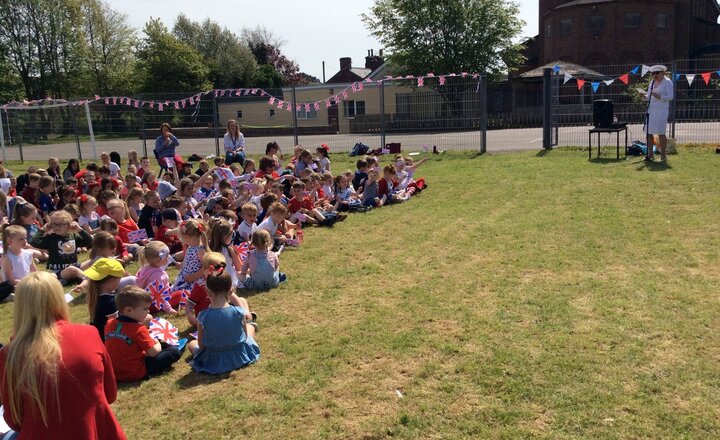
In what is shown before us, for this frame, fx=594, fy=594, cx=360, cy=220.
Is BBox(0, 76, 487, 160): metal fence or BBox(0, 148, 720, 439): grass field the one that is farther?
BBox(0, 76, 487, 160): metal fence

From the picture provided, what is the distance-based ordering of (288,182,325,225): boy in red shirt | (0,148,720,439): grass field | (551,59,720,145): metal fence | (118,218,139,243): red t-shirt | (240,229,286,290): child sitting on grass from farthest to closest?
(551,59,720,145): metal fence, (288,182,325,225): boy in red shirt, (118,218,139,243): red t-shirt, (240,229,286,290): child sitting on grass, (0,148,720,439): grass field

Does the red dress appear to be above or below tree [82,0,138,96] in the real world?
below

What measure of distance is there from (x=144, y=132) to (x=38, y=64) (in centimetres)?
3771

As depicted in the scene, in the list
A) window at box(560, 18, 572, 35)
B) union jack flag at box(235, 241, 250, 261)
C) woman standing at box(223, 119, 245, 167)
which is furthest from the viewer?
window at box(560, 18, 572, 35)

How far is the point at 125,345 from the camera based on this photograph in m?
4.69

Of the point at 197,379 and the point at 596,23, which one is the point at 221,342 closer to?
the point at 197,379

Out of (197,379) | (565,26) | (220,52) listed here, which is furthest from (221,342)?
(220,52)

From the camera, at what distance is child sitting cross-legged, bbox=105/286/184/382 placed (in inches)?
180

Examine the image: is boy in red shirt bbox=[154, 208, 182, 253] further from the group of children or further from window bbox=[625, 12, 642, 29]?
window bbox=[625, 12, 642, 29]

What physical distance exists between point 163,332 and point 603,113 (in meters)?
13.2

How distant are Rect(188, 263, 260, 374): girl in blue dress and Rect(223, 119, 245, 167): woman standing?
35.4 feet

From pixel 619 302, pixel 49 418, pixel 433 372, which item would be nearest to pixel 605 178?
pixel 619 302

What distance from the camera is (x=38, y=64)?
52.8m

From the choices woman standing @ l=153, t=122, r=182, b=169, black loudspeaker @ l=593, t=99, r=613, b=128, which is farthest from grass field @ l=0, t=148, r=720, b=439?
woman standing @ l=153, t=122, r=182, b=169
